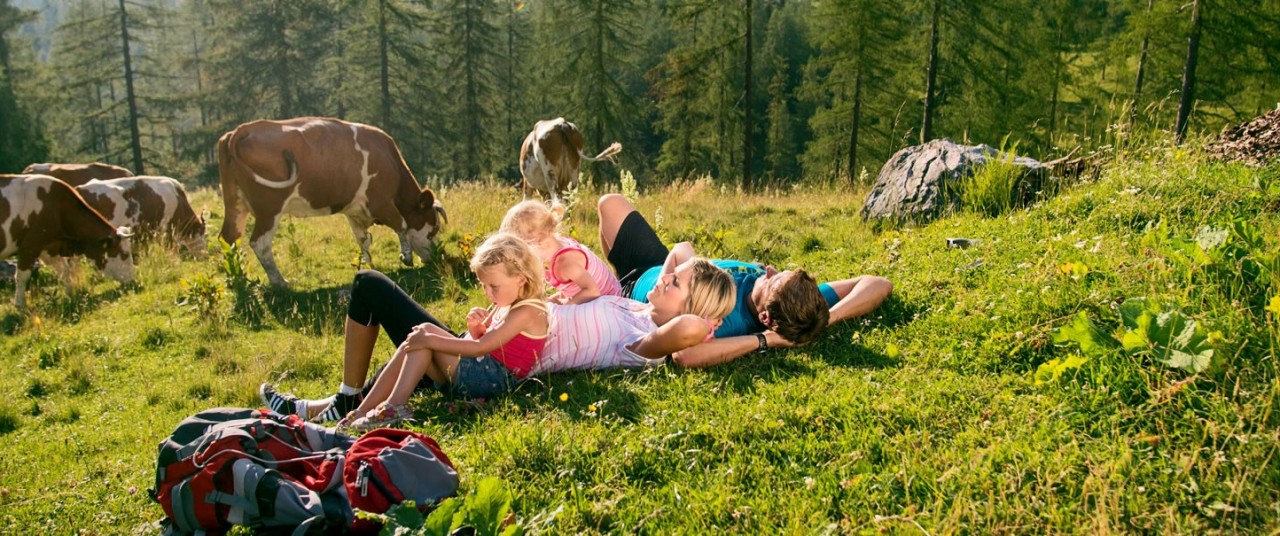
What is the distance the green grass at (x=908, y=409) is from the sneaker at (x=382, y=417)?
185 millimetres

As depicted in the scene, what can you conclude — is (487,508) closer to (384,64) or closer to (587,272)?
(587,272)

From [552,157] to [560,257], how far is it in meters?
8.98

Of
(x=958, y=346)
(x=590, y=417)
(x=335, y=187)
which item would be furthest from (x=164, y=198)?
(x=958, y=346)

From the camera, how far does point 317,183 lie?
898cm

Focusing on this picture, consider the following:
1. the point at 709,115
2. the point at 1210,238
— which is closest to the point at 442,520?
the point at 1210,238

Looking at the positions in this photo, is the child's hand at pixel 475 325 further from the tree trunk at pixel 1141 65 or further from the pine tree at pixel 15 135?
the pine tree at pixel 15 135

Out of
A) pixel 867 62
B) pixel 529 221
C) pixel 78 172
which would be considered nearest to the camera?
pixel 529 221

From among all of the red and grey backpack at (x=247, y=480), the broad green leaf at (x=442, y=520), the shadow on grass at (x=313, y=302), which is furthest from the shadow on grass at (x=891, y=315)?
the shadow on grass at (x=313, y=302)

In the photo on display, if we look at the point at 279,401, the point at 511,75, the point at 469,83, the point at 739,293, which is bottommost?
the point at 279,401

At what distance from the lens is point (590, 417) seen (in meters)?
3.70

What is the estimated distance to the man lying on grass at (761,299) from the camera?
4.35 meters

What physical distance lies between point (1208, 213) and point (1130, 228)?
0.43 meters

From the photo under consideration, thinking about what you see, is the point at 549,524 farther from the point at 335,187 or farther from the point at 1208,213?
the point at 335,187

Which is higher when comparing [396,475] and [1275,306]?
[1275,306]
